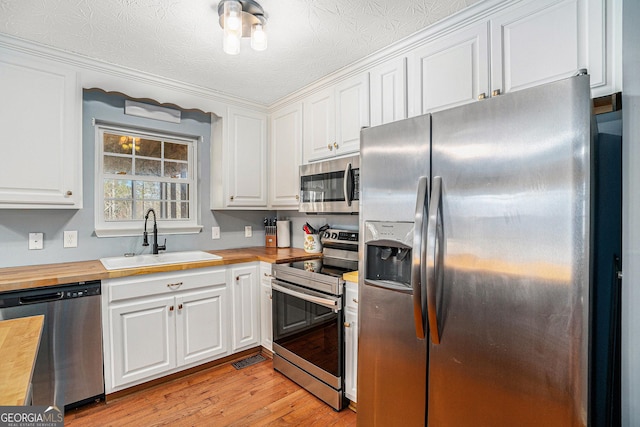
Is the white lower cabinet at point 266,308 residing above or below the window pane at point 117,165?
below

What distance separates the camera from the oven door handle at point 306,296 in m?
1.94

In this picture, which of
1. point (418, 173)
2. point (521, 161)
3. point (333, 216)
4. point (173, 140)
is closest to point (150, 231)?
point (173, 140)

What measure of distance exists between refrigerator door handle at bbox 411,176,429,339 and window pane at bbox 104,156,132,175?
244 centimetres

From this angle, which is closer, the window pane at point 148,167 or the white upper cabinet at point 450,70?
the white upper cabinet at point 450,70

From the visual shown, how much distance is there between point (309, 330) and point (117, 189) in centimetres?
193

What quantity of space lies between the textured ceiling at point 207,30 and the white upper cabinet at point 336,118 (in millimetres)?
177

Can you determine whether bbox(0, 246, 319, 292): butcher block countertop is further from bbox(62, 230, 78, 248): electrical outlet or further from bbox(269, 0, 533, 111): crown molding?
bbox(269, 0, 533, 111): crown molding

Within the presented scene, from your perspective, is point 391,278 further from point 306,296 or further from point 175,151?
point 175,151

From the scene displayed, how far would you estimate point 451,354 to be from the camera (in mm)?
1279

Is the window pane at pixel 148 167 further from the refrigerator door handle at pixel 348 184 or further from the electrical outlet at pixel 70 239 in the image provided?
the refrigerator door handle at pixel 348 184

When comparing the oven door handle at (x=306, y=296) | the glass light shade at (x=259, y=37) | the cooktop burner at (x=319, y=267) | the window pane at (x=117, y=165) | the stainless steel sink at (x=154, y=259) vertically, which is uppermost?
the glass light shade at (x=259, y=37)

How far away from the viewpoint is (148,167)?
2781 mm

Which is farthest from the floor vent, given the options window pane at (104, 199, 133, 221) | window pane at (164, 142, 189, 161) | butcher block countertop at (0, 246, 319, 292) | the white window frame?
window pane at (164, 142, 189, 161)

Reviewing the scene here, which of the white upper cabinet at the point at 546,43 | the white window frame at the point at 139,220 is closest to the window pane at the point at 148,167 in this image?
the white window frame at the point at 139,220
